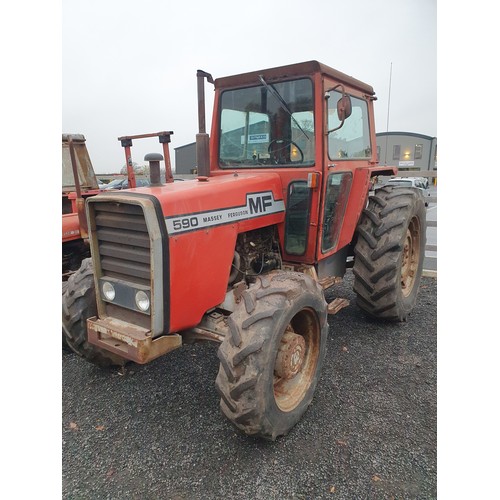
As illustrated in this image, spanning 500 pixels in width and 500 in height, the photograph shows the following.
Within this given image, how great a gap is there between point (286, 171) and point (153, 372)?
2.01 metres

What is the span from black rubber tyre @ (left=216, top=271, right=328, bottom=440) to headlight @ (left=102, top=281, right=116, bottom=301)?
84 centimetres

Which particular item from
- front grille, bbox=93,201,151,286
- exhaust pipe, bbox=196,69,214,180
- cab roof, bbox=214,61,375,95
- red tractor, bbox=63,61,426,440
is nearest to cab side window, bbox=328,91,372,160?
red tractor, bbox=63,61,426,440

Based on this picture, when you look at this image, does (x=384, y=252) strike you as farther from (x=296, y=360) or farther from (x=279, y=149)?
(x=296, y=360)

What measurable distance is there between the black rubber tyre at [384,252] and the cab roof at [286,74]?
4.03 feet

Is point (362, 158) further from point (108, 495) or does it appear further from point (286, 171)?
point (108, 495)

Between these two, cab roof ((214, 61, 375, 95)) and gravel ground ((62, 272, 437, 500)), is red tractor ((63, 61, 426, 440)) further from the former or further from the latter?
gravel ground ((62, 272, 437, 500))

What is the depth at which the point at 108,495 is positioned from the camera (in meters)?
2.13

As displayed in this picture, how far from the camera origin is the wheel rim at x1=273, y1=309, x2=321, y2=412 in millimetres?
2537

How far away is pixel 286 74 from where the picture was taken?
312cm

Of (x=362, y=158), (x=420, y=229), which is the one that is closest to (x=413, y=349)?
(x=420, y=229)

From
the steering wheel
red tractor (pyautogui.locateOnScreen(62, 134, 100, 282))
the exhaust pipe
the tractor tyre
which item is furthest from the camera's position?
red tractor (pyautogui.locateOnScreen(62, 134, 100, 282))

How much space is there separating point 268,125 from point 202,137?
23.5 inches

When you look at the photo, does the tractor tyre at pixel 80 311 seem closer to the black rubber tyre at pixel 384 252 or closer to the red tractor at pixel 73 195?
the red tractor at pixel 73 195

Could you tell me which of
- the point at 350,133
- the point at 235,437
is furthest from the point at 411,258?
the point at 235,437
